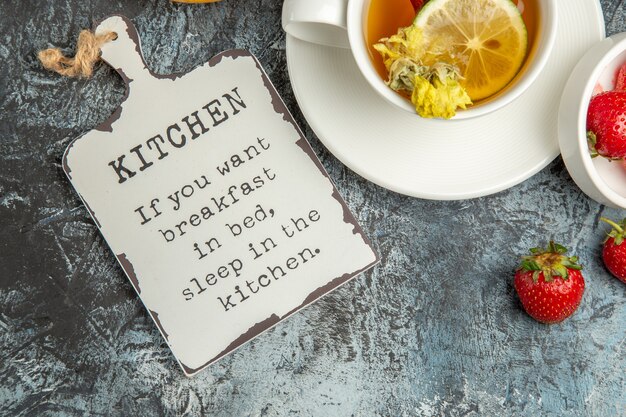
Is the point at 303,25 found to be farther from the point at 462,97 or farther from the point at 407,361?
the point at 407,361

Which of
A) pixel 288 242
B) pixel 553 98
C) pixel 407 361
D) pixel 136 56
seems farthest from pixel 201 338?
pixel 553 98

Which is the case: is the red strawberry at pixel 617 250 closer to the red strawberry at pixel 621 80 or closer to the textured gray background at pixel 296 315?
the textured gray background at pixel 296 315

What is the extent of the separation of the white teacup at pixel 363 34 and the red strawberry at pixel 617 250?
12.2 inches

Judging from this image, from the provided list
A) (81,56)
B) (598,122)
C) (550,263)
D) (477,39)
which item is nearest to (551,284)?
(550,263)

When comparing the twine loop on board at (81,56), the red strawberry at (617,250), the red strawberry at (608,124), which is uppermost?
the twine loop on board at (81,56)

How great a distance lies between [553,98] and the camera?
0.91 meters

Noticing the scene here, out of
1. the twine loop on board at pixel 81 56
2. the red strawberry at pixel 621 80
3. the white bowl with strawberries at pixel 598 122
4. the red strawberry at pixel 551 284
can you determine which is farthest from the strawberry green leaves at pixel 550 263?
the twine loop on board at pixel 81 56

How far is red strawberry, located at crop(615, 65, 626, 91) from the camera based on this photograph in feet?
3.04

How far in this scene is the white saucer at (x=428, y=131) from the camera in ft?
2.95

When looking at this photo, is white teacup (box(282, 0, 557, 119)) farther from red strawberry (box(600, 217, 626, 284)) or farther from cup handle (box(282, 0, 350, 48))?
red strawberry (box(600, 217, 626, 284))

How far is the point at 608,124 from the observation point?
0.89 metres

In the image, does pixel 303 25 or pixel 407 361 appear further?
pixel 407 361

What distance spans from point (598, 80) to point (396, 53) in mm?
320

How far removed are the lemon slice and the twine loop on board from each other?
494 mm
